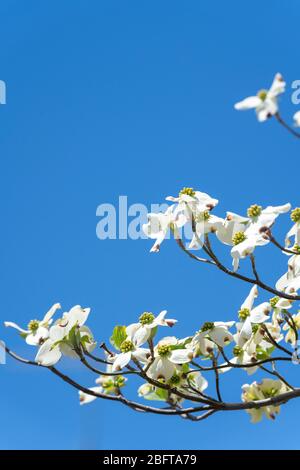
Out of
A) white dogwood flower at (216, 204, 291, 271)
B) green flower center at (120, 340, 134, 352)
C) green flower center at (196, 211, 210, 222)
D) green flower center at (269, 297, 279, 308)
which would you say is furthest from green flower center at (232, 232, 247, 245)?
green flower center at (120, 340, 134, 352)

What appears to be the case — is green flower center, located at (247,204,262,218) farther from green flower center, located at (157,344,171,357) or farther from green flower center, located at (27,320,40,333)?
green flower center, located at (27,320,40,333)

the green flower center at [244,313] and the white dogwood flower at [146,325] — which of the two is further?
the green flower center at [244,313]

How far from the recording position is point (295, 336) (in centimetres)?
196

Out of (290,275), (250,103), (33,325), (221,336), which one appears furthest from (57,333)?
(250,103)

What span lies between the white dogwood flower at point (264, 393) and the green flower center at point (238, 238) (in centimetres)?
53

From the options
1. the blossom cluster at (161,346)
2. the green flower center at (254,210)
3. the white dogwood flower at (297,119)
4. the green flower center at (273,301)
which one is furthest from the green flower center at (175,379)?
the white dogwood flower at (297,119)

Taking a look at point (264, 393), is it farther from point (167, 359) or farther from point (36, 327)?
point (36, 327)

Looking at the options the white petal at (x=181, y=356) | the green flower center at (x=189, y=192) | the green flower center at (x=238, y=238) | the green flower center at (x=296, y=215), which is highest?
the green flower center at (x=189, y=192)

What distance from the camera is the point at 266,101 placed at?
1.11 meters

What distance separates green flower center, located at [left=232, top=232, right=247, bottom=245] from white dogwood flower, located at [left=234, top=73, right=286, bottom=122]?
0.70 metres

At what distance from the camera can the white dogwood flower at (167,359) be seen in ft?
5.92

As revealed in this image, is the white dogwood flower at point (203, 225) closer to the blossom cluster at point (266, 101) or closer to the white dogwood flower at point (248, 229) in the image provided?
the white dogwood flower at point (248, 229)

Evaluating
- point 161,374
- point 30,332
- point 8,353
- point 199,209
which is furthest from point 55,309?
point 199,209

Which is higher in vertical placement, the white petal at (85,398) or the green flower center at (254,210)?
the green flower center at (254,210)
